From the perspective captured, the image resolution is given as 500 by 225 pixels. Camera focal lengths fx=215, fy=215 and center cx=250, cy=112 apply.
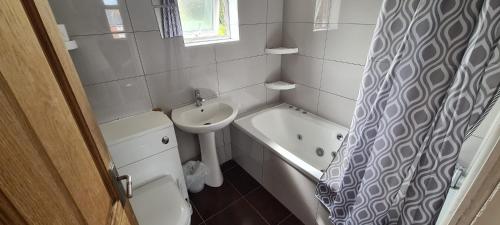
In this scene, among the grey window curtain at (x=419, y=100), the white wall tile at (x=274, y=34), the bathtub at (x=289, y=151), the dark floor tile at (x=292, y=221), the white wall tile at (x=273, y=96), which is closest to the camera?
the grey window curtain at (x=419, y=100)

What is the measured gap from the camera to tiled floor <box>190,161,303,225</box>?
63.3 inches

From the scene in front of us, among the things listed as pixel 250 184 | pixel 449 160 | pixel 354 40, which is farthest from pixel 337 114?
pixel 449 160

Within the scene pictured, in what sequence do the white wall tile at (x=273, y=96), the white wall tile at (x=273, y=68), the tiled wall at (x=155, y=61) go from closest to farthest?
Answer: the tiled wall at (x=155, y=61), the white wall tile at (x=273, y=68), the white wall tile at (x=273, y=96)

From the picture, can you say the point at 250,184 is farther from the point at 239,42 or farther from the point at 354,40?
the point at 354,40

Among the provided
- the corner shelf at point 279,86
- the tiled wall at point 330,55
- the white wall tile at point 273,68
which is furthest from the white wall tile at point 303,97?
the white wall tile at point 273,68

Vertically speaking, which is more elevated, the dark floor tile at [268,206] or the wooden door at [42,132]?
the wooden door at [42,132]

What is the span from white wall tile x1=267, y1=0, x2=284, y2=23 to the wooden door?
5.42 feet

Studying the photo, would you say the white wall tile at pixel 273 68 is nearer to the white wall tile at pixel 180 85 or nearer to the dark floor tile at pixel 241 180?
the white wall tile at pixel 180 85

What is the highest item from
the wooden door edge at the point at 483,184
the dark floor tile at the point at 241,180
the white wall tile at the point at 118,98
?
the wooden door edge at the point at 483,184

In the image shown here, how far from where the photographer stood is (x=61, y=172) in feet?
1.41

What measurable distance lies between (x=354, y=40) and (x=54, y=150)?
1725 millimetres

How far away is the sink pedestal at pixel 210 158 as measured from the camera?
174 cm

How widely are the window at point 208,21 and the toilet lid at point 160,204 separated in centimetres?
100

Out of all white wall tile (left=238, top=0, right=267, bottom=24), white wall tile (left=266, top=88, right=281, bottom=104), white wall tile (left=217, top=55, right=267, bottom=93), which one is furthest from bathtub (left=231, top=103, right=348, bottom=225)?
white wall tile (left=238, top=0, right=267, bottom=24)
